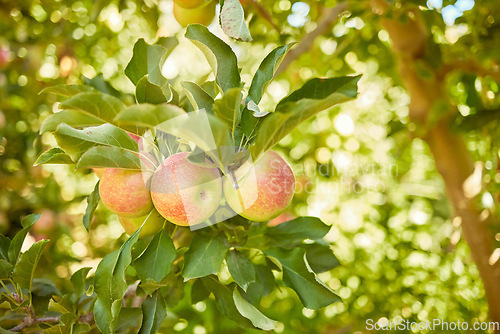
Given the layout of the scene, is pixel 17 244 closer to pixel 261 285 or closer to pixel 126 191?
pixel 126 191

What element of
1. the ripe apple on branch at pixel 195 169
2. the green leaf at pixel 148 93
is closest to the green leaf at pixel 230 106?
the ripe apple on branch at pixel 195 169

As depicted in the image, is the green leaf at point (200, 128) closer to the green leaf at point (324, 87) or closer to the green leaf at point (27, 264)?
the green leaf at point (324, 87)

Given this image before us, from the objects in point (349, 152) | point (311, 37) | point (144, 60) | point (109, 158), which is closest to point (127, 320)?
point (109, 158)

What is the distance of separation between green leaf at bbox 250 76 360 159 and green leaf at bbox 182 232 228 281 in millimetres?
154

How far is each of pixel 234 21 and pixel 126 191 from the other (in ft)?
0.87

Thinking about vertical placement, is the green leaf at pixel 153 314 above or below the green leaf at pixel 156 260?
below

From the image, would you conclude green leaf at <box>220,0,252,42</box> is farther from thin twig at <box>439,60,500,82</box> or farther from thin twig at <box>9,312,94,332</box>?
thin twig at <box>439,60,500,82</box>

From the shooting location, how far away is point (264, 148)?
1.70 feet

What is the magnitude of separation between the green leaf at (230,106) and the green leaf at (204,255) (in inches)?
6.9

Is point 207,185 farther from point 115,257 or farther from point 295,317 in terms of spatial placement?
point 295,317

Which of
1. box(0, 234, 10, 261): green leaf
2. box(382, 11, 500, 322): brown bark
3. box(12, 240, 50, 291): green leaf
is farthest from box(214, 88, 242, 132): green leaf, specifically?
box(382, 11, 500, 322): brown bark

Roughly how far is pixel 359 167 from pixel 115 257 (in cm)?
155

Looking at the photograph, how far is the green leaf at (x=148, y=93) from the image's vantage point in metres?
0.57

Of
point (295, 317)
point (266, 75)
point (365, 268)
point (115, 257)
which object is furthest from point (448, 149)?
point (115, 257)
